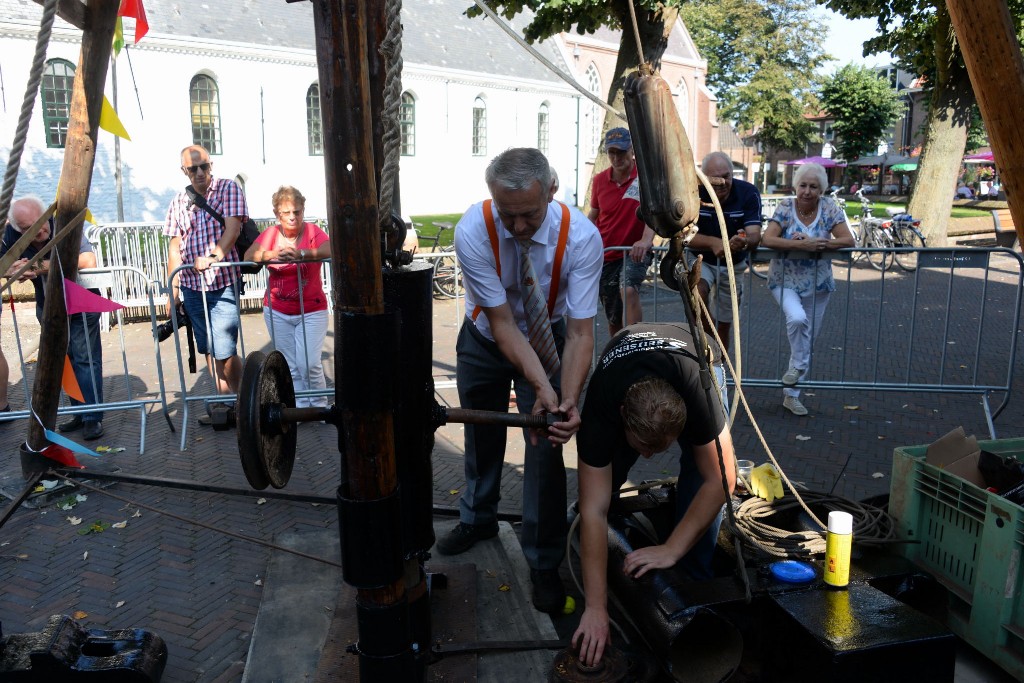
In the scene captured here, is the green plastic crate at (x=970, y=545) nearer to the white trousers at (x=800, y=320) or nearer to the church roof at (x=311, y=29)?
the white trousers at (x=800, y=320)

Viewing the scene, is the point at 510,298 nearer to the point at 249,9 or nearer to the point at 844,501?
the point at 844,501

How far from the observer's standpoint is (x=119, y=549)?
427 cm

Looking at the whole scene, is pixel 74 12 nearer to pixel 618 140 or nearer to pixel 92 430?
pixel 92 430

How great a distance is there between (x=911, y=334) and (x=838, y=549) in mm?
3039

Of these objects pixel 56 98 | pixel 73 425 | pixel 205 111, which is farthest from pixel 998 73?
pixel 205 111

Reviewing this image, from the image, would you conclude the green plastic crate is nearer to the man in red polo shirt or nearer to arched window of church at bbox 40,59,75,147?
the man in red polo shirt

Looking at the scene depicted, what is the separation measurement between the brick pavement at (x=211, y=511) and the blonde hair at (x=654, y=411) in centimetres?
186

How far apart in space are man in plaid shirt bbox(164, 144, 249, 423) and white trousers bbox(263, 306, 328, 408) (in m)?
0.35

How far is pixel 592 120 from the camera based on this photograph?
4156 cm

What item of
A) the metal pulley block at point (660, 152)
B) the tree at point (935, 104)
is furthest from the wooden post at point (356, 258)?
the tree at point (935, 104)

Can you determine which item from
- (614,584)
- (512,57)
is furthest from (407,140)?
(614,584)

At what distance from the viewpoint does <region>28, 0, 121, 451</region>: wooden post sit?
4.22 m

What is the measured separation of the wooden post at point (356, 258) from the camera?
6.89 ft

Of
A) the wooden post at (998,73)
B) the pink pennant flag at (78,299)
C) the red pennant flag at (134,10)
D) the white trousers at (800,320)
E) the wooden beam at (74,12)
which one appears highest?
the red pennant flag at (134,10)
